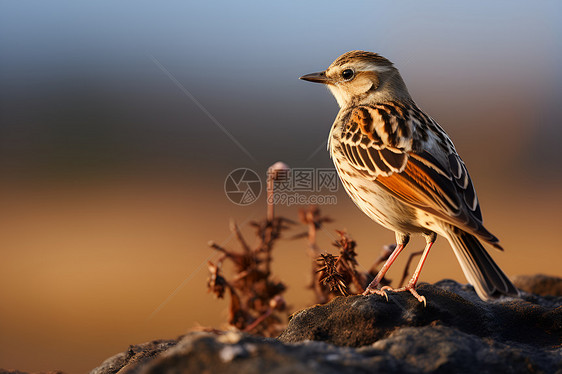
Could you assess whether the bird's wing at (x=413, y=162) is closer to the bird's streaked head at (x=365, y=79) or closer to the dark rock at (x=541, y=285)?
the bird's streaked head at (x=365, y=79)

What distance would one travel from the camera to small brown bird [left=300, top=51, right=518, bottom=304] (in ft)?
11.4

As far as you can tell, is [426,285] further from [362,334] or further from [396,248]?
[362,334]

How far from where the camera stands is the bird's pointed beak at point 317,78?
18.0 ft

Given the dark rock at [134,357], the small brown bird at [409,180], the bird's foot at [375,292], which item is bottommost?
the dark rock at [134,357]

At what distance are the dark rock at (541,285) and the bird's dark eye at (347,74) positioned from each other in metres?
2.82

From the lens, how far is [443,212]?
362 cm

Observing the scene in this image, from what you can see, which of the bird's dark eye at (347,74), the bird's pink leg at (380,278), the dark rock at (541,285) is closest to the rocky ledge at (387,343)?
the bird's pink leg at (380,278)

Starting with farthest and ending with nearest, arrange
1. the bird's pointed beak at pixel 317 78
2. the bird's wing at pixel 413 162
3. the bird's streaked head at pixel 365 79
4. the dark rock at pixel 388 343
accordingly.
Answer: the bird's pointed beak at pixel 317 78 → the bird's streaked head at pixel 365 79 → the bird's wing at pixel 413 162 → the dark rock at pixel 388 343

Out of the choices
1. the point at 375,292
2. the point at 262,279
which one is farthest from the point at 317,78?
the point at 375,292

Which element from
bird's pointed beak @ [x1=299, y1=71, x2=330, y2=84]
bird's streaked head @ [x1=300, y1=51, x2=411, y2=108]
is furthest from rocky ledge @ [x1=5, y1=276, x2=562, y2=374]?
bird's pointed beak @ [x1=299, y1=71, x2=330, y2=84]

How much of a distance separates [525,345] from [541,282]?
7.93ft

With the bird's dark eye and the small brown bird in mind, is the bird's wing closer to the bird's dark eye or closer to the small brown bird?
the small brown bird

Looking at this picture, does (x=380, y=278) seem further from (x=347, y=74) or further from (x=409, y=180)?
(x=347, y=74)

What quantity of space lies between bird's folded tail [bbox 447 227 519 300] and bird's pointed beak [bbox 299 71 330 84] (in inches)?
97.1
